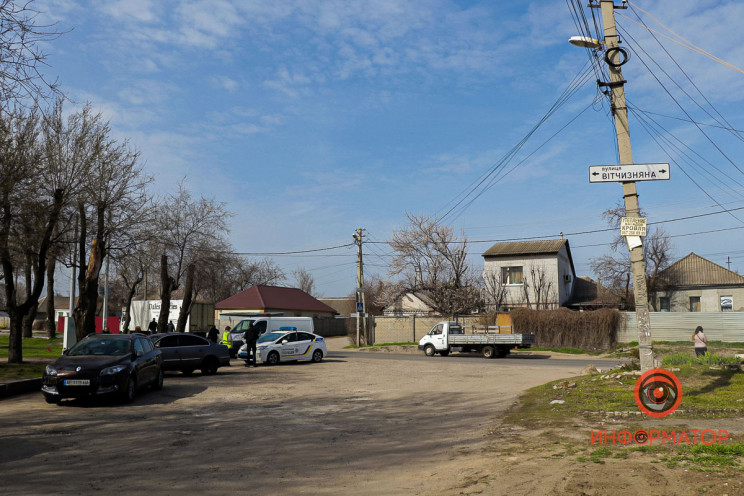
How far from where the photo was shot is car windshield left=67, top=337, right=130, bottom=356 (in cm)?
1398

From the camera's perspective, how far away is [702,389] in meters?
11.9

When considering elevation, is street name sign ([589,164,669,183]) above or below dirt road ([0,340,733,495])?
above

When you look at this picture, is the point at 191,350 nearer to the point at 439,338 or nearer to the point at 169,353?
the point at 169,353

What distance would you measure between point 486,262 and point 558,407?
133 feet

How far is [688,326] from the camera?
35.7 metres

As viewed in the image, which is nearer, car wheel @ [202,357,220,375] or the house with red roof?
car wheel @ [202,357,220,375]

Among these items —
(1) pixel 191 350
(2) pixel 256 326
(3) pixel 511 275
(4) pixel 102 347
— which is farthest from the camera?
(3) pixel 511 275

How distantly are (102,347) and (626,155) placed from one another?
12.1m

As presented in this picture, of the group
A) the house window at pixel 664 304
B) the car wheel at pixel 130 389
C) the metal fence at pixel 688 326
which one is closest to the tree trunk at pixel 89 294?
the car wheel at pixel 130 389

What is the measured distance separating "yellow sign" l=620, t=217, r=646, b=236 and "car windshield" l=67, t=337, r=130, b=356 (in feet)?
36.2

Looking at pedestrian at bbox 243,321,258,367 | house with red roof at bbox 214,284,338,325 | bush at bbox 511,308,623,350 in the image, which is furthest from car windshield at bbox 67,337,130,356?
house with red roof at bbox 214,284,338,325

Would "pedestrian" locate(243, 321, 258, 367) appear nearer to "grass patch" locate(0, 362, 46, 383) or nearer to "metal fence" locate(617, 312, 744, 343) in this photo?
"grass patch" locate(0, 362, 46, 383)

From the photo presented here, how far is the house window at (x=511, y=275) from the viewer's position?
50.6 metres

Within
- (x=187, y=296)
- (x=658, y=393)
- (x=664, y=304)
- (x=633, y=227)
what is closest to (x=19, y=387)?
(x=658, y=393)
